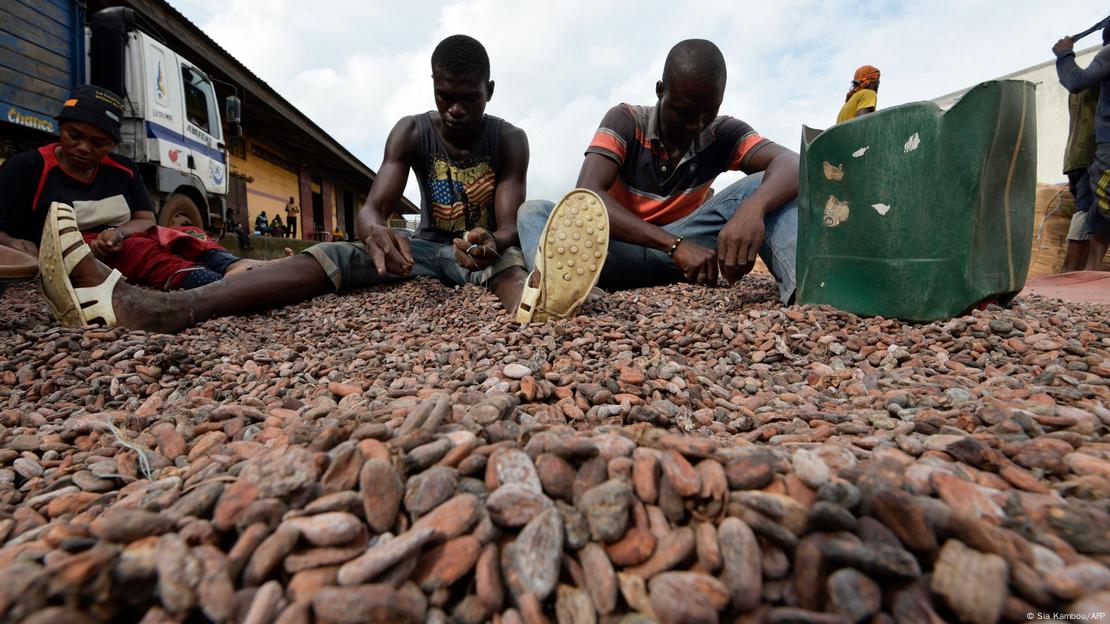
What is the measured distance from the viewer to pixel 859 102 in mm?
3121

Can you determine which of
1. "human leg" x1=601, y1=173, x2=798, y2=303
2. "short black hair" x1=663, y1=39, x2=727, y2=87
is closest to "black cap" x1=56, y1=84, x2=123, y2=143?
"human leg" x1=601, y1=173, x2=798, y2=303

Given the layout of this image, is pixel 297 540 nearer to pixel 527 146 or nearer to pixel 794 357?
pixel 794 357

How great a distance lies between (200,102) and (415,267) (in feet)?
13.6

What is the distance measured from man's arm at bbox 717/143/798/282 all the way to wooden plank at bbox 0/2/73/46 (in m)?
4.68

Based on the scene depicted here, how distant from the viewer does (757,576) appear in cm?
45

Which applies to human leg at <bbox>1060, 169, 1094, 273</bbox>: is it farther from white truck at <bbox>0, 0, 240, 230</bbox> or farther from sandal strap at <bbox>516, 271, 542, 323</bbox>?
white truck at <bbox>0, 0, 240, 230</bbox>

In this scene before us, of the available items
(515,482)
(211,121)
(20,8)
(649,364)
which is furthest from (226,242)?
(515,482)

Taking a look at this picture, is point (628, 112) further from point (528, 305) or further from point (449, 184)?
point (528, 305)

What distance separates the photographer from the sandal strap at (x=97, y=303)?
1.59 meters

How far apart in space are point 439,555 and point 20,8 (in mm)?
5067

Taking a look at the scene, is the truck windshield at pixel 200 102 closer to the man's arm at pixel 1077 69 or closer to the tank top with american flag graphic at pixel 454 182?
the tank top with american flag graphic at pixel 454 182

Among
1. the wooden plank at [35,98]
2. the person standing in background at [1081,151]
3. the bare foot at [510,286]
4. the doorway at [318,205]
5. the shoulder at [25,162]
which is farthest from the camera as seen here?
the doorway at [318,205]

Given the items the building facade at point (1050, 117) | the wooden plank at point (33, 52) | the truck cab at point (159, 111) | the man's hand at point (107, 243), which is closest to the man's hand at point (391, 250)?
the man's hand at point (107, 243)

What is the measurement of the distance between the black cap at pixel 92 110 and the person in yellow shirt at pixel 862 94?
3.97 meters
